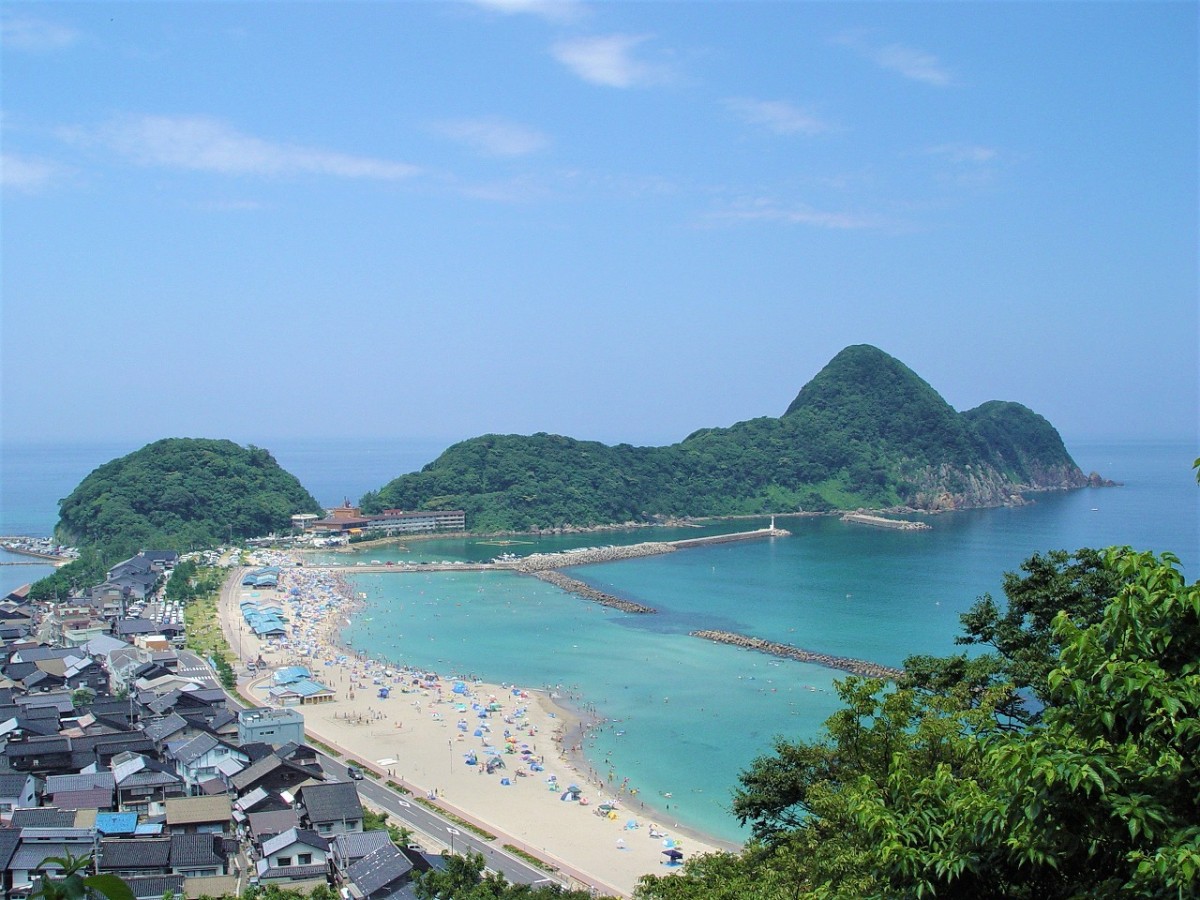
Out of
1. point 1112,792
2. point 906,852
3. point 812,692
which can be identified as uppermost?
point 1112,792

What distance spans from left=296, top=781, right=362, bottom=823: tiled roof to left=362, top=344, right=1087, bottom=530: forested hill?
1649 inches

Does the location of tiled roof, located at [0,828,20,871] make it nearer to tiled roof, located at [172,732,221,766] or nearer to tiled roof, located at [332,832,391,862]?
tiled roof, located at [172,732,221,766]

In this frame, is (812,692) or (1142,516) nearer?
(812,692)

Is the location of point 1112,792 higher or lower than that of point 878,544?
higher

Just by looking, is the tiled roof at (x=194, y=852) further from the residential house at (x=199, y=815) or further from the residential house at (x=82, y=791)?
the residential house at (x=82, y=791)

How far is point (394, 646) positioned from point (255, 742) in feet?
39.5

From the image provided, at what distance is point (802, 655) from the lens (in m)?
27.0

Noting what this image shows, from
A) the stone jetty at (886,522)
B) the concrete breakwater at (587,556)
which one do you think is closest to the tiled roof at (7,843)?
the concrete breakwater at (587,556)

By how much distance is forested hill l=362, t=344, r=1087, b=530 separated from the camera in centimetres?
6006

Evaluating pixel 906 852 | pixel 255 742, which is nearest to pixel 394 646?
pixel 255 742

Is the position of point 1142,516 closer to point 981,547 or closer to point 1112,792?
point 981,547

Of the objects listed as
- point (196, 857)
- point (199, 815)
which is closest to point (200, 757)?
point (199, 815)

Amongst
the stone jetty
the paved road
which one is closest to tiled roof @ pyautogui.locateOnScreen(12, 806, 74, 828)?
the paved road

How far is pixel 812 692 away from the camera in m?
23.5
